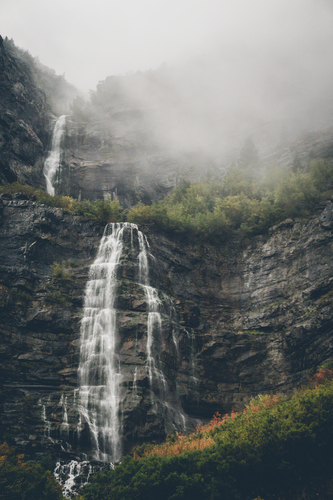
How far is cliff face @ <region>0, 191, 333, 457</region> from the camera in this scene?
27312 mm

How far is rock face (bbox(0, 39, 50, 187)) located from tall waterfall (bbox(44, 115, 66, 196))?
206 cm

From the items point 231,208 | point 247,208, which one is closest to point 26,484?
point 231,208

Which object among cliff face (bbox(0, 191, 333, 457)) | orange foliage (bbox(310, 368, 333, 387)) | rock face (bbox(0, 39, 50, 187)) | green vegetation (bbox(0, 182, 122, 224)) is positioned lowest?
orange foliage (bbox(310, 368, 333, 387))

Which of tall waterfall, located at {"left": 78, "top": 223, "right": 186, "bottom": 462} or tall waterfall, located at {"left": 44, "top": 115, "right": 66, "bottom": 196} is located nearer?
tall waterfall, located at {"left": 78, "top": 223, "right": 186, "bottom": 462}

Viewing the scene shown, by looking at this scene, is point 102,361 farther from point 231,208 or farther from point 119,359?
point 231,208

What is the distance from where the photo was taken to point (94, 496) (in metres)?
16.5

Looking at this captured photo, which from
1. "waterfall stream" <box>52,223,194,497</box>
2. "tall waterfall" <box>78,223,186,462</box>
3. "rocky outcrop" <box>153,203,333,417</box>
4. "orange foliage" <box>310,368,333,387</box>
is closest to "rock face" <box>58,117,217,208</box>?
"rocky outcrop" <box>153,203,333,417</box>

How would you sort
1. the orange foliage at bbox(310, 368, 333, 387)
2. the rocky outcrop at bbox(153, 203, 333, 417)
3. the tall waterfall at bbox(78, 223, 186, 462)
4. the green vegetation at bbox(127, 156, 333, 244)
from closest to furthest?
1. the orange foliage at bbox(310, 368, 333, 387)
2. the tall waterfall at bbox(78, 223, 186, 462)
3. the rocky outcrop at bbox(153, 203, 333, 417)
4. the green vegetation at bbox(127, 156, 333, 244)

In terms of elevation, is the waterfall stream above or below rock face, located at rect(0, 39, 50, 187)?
below

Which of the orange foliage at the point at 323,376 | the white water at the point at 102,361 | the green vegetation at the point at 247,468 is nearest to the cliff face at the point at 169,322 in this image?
the white water at the point at 102,361

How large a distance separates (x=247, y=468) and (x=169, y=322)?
17.5 m

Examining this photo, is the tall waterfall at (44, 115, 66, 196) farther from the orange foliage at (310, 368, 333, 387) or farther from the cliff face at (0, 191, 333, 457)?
the orange foliage at (310, 368, 333, 387)

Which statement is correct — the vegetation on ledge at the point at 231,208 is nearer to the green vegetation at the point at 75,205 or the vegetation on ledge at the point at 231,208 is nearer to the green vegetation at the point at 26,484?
the green vegetation at the point at 75,205

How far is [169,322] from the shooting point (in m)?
34.0
